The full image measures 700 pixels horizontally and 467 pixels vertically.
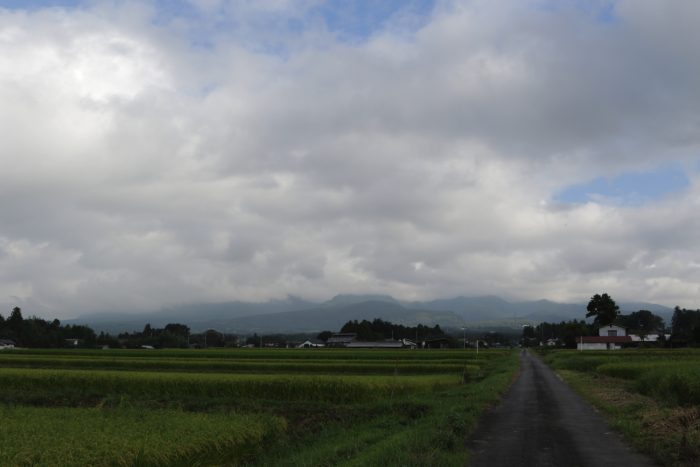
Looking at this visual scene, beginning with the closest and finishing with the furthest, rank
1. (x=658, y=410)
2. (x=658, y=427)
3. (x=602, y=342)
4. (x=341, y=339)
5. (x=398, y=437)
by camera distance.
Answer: (x=398, y=437) → (x=658, y=427) → (x=658, y=410) → (x=602, y=342) → (x=341, y=339)


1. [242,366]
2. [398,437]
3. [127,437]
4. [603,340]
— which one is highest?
[127,437]

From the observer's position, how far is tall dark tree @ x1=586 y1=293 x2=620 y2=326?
13650 centimetres

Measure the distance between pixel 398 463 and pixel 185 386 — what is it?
755 inches

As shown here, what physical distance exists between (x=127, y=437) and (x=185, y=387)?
1626cm

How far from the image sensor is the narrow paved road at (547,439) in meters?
12.9

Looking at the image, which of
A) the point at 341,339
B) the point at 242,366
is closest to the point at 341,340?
the point at 341,339

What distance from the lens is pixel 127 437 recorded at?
41.4 feet

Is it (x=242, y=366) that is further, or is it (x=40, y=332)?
(x=40, y=332)

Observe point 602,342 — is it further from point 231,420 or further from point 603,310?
point 231,420

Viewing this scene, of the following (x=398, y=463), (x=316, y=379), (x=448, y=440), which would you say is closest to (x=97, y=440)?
(x=398, y=463)

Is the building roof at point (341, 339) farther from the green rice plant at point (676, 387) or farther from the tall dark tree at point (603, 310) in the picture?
the green rice plant at point (676, 387)

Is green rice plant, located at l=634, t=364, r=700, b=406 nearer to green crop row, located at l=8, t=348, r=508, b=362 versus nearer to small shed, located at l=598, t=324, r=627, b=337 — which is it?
green crop row, located at l=8, t=348, r=508, b=362

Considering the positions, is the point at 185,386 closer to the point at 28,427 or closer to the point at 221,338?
the point at 28,427

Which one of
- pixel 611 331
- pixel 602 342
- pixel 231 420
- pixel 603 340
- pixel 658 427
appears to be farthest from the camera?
pixel 611 331
